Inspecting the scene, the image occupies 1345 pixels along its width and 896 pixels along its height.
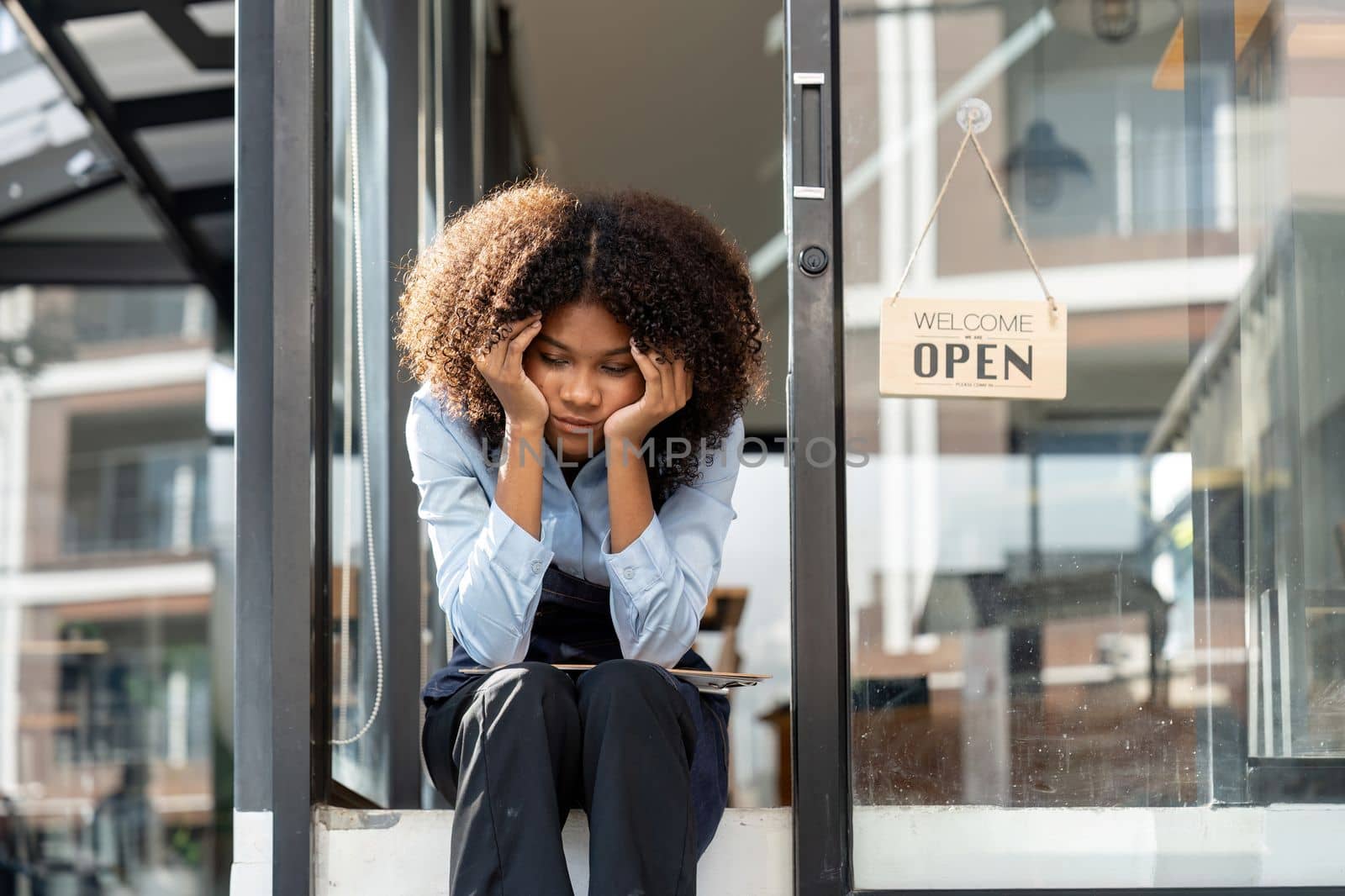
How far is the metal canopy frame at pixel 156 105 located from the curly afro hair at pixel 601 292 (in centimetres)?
254

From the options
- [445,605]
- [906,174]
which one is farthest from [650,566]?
[906,174]

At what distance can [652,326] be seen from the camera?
1.83m

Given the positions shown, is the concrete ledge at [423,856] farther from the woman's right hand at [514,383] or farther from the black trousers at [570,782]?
the woman's right hand at [514,383]

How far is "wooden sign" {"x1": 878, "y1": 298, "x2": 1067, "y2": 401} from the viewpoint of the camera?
196cm

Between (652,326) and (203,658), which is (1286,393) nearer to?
(652,326)

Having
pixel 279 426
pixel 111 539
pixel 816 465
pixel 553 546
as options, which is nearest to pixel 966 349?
pixel 816 465

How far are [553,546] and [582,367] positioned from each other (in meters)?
0.25

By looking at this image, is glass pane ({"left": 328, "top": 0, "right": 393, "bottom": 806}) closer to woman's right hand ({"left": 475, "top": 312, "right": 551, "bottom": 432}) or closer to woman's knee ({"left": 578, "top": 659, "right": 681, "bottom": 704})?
woman's right hand ({"left": 475, "top": 312, "right": 551, "bottom": 432})

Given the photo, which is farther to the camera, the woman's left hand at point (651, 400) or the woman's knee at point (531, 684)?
the woman's left hand at point (651, 400)

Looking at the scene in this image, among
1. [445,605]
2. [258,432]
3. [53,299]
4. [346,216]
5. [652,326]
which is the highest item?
[53,299]

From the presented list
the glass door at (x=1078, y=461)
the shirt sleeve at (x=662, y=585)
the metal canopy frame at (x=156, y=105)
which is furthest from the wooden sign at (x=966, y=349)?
the metal canopy frame at (x=156, y=105)

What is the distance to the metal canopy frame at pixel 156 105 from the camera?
13.4ft

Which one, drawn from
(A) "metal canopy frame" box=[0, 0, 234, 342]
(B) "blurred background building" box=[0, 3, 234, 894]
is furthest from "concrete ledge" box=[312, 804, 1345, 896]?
(B) "blurred background building" box=[0, 3, 234, 894]

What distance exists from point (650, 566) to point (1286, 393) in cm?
106
